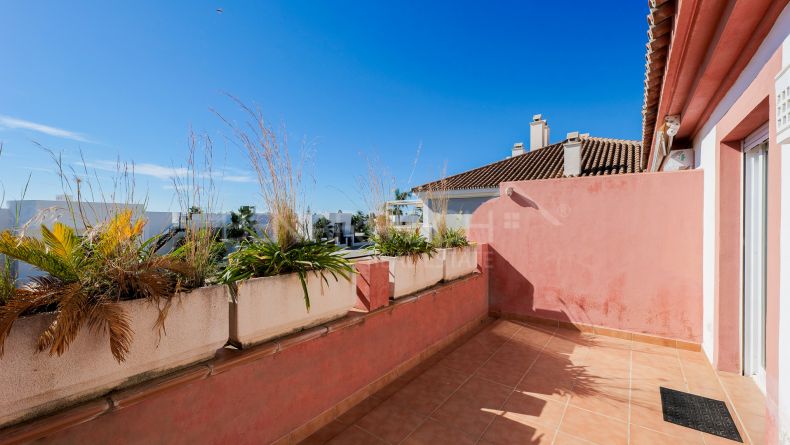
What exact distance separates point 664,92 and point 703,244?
2111mm

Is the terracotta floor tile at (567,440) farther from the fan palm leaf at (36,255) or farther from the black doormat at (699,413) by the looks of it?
the fan palm leaf at (36,255)

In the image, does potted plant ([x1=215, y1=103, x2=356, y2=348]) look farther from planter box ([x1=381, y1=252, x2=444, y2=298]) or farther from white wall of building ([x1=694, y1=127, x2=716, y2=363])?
white wall of building ([x1=694, y1=127, x2=716, y2=363])

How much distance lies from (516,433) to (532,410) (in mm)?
423

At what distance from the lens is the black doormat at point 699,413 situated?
2617mm

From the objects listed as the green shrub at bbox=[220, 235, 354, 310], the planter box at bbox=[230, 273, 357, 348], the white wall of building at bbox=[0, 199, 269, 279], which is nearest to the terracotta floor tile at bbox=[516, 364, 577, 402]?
the planter box at bbox=[230, 273, 357, 348]

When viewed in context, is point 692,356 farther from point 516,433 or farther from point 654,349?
point 516,433

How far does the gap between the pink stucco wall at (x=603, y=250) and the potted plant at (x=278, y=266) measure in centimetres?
375

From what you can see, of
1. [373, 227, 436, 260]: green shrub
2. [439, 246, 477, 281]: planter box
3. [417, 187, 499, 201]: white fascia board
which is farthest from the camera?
[417, 187, 499, 201]: white fascia board

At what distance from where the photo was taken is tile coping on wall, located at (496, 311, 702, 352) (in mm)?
4242

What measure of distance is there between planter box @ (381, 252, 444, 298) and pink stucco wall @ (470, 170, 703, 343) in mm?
1906

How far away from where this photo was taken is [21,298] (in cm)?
127

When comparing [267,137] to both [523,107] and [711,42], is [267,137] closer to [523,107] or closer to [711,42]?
[711,42]

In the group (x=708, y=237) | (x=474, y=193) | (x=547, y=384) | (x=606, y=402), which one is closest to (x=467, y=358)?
(x=547, y=384)

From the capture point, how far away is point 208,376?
5.96 feet
